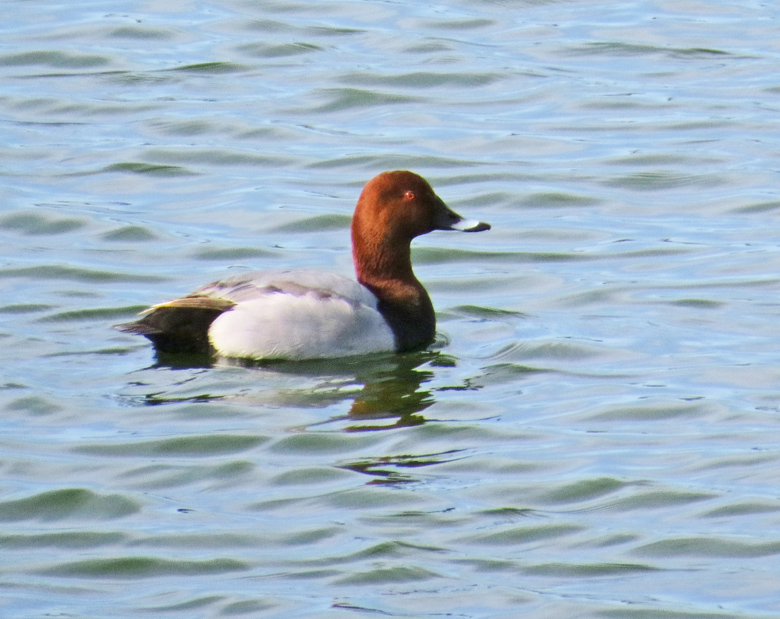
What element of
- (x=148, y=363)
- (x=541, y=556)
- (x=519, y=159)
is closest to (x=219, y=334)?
(x=148, y=363)

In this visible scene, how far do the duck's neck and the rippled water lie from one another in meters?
0.13

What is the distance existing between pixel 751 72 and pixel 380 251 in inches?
248

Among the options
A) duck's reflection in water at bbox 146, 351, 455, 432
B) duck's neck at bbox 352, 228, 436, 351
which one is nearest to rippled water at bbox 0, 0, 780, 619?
duck's reflection in water at bbox 146, 351, 455, 432

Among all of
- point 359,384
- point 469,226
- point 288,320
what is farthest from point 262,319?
point 469,226

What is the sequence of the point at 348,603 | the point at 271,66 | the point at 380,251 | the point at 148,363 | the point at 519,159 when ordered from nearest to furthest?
the point at 348,603
the point at 148,363
the point at 380,251
the point at 519,159
the point at 271,66

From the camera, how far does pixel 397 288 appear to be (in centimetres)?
884

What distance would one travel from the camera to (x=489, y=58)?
14680 millimetres

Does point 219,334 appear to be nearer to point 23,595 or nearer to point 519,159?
point 23,595

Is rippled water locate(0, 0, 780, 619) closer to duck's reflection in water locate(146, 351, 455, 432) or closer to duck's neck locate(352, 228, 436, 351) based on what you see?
duck's reflection in water locate(146, 351, 455, 432)

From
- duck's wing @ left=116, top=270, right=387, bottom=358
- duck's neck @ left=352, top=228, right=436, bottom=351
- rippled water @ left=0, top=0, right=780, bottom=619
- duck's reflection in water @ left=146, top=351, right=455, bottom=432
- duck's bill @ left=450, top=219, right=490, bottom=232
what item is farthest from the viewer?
duck's bill @ left=450, top=219, right=490, bottom=232

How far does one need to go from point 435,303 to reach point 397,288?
30.1 inches

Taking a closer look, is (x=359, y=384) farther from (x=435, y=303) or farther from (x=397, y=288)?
(x=435, y=303)

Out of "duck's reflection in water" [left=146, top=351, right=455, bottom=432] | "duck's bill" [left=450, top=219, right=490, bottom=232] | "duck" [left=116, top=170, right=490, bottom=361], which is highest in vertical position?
"duck's bill" [left=450, top=219, right=490, bottom=232]

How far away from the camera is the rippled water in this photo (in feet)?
19.1
